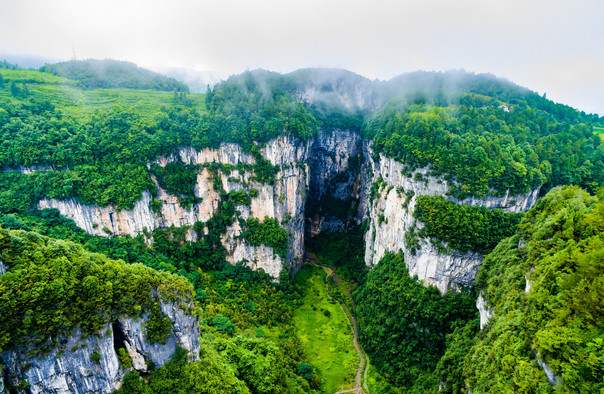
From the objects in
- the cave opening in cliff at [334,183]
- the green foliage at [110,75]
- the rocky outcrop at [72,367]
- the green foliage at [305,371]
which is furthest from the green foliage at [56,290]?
the green foliage at [110,75]

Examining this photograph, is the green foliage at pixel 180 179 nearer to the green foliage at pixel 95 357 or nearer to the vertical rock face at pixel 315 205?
the vertical rock face at pixel 315 205

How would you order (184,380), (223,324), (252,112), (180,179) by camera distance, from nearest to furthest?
(184,380), (223,324), (180,179), (252,112)

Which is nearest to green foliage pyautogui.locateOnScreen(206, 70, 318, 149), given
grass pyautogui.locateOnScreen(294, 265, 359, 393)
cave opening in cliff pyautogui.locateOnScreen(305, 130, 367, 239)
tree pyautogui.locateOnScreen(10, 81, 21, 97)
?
cave opening in cliff pyautogui.locateOnScreen(305, 130, 367, 239)

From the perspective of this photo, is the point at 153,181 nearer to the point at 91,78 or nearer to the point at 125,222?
the point at 125,222

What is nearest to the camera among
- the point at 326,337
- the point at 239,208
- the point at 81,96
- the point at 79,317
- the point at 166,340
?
the point at 79,317

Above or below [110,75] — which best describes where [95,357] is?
below

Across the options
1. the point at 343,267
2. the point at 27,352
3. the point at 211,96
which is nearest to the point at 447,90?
the point at 343,267

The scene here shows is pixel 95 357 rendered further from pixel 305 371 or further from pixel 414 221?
pixel 414 221

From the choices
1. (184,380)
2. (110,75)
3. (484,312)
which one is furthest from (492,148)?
(110,75)
